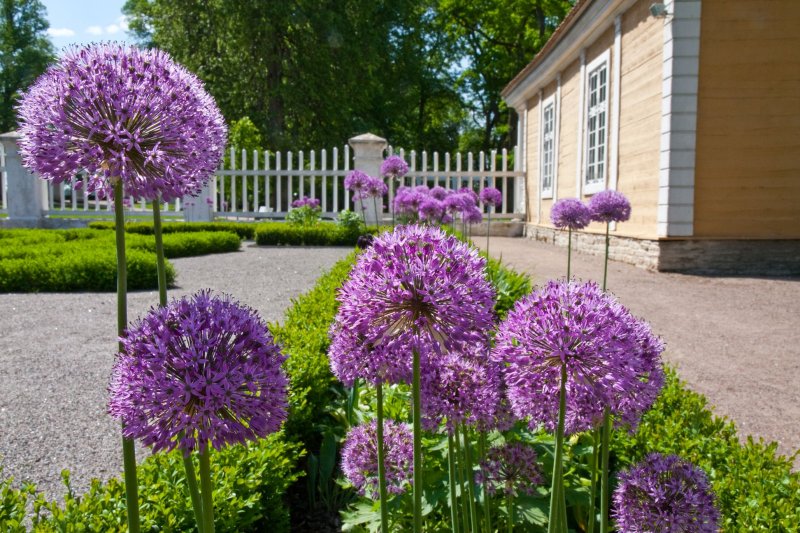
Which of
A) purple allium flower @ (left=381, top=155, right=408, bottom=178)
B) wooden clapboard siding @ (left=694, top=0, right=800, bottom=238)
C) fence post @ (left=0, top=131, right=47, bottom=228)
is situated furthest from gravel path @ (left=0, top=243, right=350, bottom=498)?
fence post @ (left=0, top=131, right=47, bottom=228)

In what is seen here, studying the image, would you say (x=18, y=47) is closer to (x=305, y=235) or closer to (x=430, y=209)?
(x=305, y=235)

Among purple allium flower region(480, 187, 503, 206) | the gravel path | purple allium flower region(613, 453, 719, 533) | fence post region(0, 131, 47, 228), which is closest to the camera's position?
purple allium flower region(613, 453, 719, 533)

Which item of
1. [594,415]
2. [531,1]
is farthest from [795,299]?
[531,1]

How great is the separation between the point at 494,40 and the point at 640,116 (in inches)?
989

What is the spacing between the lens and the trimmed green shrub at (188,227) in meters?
15.2

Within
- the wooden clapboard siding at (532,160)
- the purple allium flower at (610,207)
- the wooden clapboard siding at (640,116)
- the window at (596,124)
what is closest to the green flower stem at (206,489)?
the purple allium flower at (610,207)

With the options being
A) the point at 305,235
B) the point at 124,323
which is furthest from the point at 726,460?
the point at 305,235

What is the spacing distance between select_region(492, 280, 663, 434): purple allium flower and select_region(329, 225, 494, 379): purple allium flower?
94 millimetres

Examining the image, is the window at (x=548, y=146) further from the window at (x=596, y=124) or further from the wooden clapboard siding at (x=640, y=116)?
the wooden clapboard siding at (x=640, y=116)

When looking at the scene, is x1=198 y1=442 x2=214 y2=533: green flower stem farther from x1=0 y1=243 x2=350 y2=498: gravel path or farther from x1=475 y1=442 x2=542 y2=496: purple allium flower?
x1=0 y1=243 x2=350 y2=498: gravel path

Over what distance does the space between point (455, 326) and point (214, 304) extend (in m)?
0.45

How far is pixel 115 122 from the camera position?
4.46ft

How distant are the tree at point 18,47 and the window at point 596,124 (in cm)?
4599

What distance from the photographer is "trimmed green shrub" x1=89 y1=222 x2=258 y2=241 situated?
15.2m
